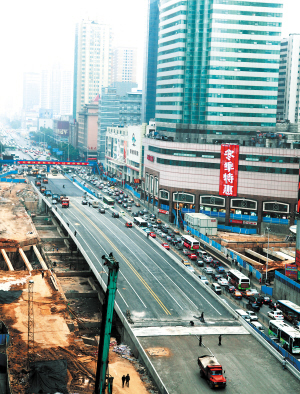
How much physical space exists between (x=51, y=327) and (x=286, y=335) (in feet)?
83.2

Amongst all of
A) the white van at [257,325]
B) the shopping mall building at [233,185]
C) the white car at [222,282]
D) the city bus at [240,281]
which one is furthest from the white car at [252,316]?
the shopping mall building at [233,185]

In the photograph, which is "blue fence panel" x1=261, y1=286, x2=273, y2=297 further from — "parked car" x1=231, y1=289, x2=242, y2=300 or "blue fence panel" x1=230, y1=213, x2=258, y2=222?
"blue fence panel" x1=230, y1=213, x2=258, y2=222

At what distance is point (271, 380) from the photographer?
48.2m

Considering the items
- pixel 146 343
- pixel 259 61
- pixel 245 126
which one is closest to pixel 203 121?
pixel 245 126

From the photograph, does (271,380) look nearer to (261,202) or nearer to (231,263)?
(231,263)

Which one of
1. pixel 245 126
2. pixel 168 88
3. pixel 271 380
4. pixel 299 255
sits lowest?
pixel 271 380

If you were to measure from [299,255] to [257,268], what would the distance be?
17.1m

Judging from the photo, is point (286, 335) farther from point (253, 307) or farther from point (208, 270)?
point (208, 270)

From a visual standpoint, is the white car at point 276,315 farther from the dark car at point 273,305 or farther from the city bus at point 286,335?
the city bus at point 286,335

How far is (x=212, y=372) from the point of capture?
46406 millimetres

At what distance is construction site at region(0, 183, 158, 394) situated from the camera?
4656cm

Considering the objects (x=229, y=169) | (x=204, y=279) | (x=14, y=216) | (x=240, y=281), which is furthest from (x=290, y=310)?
(x=14, y=216)

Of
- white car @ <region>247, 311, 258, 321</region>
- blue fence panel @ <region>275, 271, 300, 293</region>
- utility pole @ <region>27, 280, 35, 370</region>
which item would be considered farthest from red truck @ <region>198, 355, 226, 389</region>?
blue fence panel @ <region>275, 271, 300, 293</region>

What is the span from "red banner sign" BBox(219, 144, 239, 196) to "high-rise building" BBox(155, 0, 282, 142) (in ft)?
56.4
